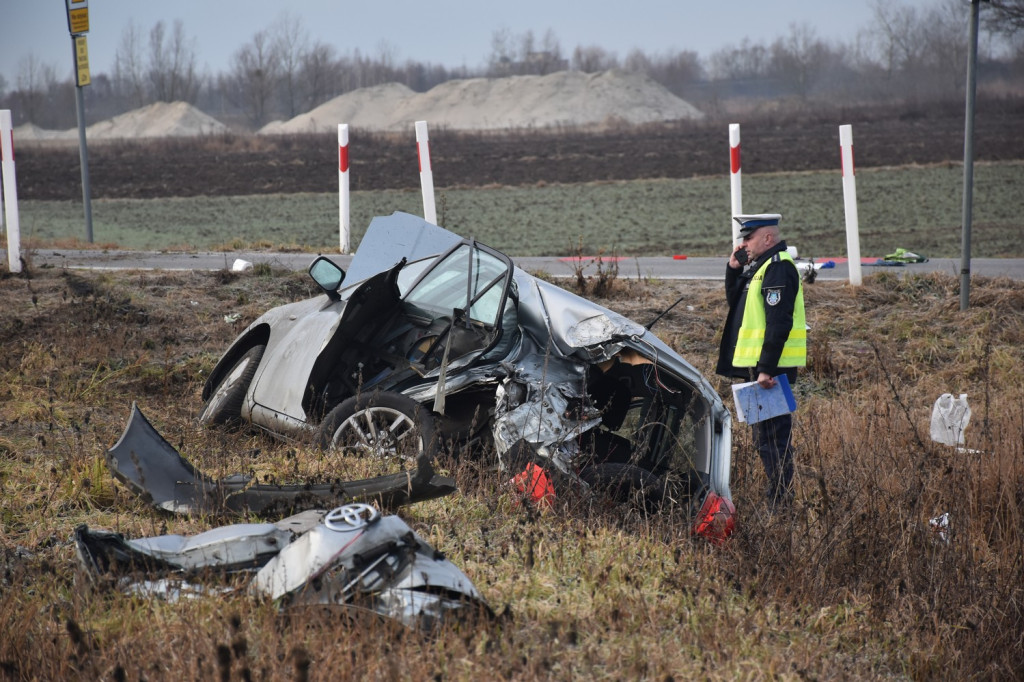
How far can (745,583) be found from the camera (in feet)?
13.3

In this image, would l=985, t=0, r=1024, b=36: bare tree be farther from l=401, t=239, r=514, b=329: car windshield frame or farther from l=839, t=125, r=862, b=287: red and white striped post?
l=401, t=239, r=514, b=329: car windshield frame

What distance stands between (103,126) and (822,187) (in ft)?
239

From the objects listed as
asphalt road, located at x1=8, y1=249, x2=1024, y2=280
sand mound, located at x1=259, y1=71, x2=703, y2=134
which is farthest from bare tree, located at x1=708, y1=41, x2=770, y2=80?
asphalt road, located at x1=8, y1=249, x2=1024, y2=280

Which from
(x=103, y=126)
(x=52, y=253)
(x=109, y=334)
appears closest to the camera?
(x=109, y=334)

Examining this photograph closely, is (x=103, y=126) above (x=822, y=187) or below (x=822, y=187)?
above

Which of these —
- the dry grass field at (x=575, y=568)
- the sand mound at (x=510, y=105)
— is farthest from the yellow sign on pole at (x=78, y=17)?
the sand mound at (x=510, y=105)

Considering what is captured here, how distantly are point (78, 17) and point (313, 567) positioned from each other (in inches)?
470

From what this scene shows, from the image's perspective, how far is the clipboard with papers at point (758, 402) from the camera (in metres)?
5.57

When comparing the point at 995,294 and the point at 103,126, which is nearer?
the point at 995,294

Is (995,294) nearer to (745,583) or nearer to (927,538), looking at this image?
(927,538)

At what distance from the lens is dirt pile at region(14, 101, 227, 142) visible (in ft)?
254

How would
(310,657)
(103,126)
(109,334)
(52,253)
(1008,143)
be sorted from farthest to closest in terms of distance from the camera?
(103,126)
(1008,143)
(52,253)
(109,334)
(310,657)

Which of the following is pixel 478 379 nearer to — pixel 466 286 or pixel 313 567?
pixel 466 286

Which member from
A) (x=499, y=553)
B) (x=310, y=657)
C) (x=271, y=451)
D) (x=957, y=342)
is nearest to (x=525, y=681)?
(x=310, y=657)
